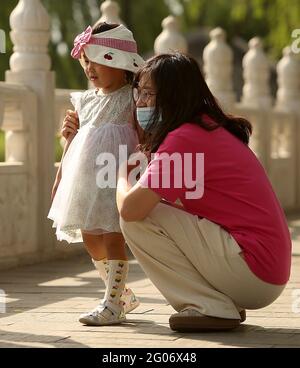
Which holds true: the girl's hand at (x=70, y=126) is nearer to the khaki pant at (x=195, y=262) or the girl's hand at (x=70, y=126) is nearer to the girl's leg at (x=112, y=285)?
the girl's leg at (x=112, y=285)

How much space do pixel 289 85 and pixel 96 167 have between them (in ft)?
38.5

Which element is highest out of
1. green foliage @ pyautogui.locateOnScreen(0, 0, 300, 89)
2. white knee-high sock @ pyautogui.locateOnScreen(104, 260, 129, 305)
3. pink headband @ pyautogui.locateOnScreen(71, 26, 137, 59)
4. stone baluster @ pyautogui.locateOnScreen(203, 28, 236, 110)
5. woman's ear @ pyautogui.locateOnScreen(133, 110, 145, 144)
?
green foliage @ pyautogui.locateOnScreen(0, 0, 300, 89)

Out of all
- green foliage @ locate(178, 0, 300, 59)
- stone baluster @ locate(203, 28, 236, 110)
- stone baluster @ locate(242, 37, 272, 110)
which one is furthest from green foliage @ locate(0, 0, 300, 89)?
stone baluster @ locate(203, 28, 236, 110)

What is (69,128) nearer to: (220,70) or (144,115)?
(144,115)

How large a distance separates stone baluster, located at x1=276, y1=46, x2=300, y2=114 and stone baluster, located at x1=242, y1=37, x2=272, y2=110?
1.20m

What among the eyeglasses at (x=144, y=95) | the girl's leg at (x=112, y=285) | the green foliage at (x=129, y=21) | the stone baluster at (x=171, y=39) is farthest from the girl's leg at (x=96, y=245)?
the green foliage at (x=129, y=21)

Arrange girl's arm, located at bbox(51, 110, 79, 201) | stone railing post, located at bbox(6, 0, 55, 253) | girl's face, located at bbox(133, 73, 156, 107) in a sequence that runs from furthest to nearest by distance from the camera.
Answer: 1. stone railing post, located at bbox(6, 0, 55, 253)
2. girl's arm, located at bbox(51, 110, 79, 201)
3. girl's face, located at bbox(133, 73, 156, 107)

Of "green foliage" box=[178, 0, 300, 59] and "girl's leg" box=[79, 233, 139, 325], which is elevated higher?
"green foliage" box=[178, 0, 300, 59]

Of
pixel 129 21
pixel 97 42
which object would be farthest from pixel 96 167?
pixel 129 21

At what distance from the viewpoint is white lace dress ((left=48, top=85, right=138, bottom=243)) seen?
6242 mm

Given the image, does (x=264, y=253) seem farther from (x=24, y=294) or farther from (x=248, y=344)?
(x=24, y=294)

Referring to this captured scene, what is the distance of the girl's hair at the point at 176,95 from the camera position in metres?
5.88

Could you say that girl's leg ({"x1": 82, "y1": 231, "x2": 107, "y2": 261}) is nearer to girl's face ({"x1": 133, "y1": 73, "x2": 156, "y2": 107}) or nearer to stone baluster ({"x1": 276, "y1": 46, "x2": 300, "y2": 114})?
girl's face ({"x1": 133, "y1": 73, "x2": 156, "y2": 107})
